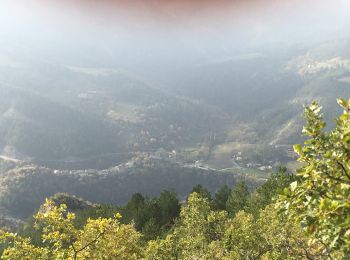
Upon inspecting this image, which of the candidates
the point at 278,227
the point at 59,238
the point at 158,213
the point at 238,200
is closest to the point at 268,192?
the point at 238,200

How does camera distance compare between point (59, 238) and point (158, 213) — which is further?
point (158, 213)

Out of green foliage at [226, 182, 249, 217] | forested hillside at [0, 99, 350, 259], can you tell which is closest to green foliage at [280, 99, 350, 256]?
forested hillside at [0, 99, 350, 259]

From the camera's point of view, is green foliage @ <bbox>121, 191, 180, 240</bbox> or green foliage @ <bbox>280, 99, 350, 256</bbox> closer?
green foliage @ <bbox>280, 99, 350, 256</bbox>

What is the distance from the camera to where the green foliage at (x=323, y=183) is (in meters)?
14.6

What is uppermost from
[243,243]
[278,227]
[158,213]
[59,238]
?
[59,238]

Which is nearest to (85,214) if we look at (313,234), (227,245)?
(227,245)

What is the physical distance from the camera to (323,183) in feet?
52.1

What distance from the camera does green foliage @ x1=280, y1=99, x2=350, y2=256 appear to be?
47.9ft

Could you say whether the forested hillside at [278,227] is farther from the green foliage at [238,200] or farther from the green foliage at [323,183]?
the green foliage at [238,200]

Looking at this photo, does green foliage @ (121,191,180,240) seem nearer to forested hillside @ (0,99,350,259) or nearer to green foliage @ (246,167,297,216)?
green foliage @ (246,167,297,216)

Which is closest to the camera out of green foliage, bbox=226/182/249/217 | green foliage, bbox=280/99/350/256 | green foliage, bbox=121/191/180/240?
green foliage, bbox=280/99/350/256

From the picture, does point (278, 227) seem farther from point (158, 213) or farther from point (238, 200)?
point (158, 213)

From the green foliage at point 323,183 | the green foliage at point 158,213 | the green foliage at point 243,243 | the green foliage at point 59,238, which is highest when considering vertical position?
the green foliage at point 323,183

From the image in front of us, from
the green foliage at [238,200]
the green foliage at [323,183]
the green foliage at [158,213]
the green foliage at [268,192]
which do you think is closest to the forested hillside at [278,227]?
the green foliage at [323,183]
